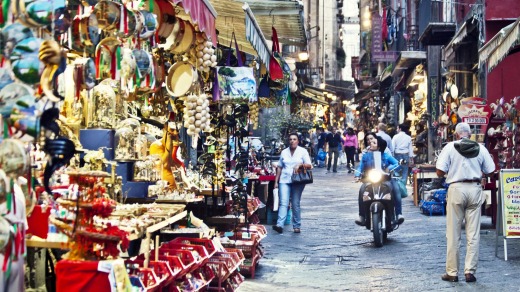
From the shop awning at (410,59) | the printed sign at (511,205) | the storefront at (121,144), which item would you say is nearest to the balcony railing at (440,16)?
→ the shop awning at (410,59)

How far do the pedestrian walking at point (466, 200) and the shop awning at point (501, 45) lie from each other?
1.73m

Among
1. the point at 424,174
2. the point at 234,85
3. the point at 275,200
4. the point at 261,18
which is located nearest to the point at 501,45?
the point at 261,18

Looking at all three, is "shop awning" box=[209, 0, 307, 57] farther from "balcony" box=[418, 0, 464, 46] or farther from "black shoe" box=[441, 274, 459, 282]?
"balcony" box=[418, 0, 464, 46]

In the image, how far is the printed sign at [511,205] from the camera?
1108cm

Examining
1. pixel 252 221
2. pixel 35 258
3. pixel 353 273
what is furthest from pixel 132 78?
pixel 252 221

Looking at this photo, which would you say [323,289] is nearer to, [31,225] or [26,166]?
[31,225]

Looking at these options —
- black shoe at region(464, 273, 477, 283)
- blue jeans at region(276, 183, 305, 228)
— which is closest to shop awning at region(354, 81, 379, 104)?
blue jeans at region(276, 183, 305, 228)

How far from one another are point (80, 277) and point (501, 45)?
7.82 metres

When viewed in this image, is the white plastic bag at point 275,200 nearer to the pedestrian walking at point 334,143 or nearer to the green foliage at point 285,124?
the green foliage at point 285,124

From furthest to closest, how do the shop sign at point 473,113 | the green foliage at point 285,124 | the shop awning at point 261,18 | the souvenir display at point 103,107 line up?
1. the green foliage at point 285,124
2. the shop sign at point 473,113
3. the shop awning at point 261,18
4. the souvenir display at point 103,107

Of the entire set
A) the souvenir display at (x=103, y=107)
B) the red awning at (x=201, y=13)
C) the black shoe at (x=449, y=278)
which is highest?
the red awning at (x=201, y=13)

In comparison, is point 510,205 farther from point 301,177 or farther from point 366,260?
point 301,177

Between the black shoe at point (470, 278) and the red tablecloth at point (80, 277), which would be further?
the black shoe at point (470, 278)

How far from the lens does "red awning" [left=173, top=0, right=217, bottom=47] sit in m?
6.46
